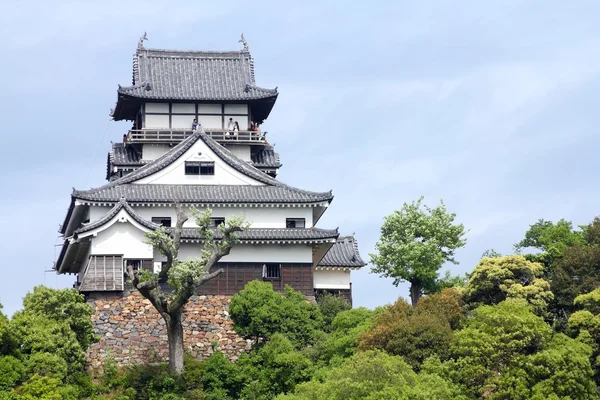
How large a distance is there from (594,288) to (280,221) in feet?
50.3

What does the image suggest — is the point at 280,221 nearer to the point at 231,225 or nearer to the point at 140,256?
the point at 140,256

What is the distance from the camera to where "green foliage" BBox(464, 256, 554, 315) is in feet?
163

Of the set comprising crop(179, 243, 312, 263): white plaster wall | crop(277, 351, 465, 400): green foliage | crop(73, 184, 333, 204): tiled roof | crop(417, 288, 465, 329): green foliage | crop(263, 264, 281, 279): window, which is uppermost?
crop(73, 184, 333, 204): tiled roof

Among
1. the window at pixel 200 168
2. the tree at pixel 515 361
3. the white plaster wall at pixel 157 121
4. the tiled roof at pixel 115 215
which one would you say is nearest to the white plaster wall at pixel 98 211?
the tiled roof at pixel 115 215

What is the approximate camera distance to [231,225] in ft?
159

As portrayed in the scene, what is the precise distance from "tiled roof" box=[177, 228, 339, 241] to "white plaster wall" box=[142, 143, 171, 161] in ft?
28.3

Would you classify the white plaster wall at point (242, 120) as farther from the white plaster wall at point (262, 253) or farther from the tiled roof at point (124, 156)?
the white plaster wall at point (262, 253)

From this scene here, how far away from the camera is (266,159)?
67188 millimetres

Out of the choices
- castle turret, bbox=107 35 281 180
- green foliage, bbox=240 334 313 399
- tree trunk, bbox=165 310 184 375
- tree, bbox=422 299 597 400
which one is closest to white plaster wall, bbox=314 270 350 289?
castle turret, bbox=107 35 281 180

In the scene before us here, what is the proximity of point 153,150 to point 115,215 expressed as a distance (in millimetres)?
11138

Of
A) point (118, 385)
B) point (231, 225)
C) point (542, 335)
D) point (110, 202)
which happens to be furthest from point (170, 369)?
point (542, 335)

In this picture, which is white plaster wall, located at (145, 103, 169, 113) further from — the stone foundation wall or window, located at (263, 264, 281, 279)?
the stone foundation wall

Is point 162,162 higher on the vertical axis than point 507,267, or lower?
higher

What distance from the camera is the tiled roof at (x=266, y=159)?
66625 millimetres
